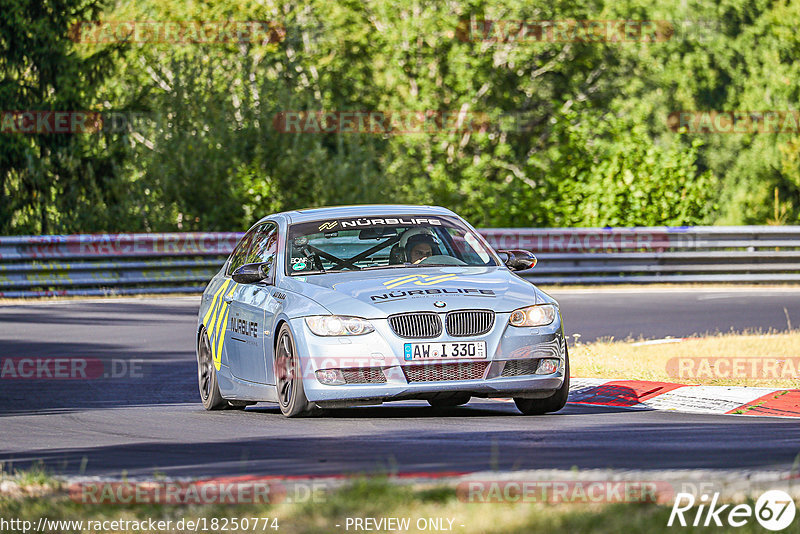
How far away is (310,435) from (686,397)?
3531 millimetres

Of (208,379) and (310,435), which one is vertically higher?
(310,435)

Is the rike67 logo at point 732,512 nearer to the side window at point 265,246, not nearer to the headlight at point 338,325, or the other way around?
the headlight at point 338,325

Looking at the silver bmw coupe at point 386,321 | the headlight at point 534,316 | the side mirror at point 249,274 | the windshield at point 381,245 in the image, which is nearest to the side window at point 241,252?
the silver bmw coupe at point 386,321

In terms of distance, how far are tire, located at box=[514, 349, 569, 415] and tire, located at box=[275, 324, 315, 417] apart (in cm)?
155

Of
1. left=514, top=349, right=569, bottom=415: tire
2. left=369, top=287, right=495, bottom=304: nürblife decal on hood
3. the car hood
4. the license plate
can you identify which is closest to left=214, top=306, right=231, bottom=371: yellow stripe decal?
the car hood

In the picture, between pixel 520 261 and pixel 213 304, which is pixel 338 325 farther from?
pixel 213 304

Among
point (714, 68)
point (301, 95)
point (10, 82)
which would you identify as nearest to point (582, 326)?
→ point (10, 82)

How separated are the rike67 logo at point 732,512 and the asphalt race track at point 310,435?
1.28 m

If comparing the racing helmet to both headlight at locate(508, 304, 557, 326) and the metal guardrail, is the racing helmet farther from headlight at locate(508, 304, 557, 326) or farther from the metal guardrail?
the metal guardrail

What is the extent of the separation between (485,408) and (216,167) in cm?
2035

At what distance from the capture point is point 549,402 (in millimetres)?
10250

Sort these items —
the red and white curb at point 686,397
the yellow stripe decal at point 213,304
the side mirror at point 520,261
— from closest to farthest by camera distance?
1. the red and white curb at point 686,397
2. the side mirror at point 520,261
3. the yellow stripe decal at point 213,304

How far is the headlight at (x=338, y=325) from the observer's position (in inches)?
380

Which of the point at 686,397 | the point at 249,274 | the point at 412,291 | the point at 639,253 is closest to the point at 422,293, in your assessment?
the point at 412,291
